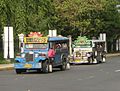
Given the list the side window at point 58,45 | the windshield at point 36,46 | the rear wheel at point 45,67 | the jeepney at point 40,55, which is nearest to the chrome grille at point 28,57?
the jeepney at point 40,55

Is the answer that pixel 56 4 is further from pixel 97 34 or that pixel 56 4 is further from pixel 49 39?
pixel 49 39

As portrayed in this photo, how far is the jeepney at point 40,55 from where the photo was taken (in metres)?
28.7

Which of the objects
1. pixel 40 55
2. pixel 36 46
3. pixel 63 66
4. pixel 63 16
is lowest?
pixel 63 66

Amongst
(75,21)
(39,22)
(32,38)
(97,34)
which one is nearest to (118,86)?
(32,38)

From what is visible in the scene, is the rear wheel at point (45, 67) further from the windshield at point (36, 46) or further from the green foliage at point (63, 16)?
the green foliage at point (63, 16)

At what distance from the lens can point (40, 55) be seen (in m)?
29.0

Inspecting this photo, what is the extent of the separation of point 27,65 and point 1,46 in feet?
52.5

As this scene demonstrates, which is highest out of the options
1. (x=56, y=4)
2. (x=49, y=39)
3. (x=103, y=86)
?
(x=56, y=4)

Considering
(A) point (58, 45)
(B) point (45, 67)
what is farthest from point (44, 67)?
(A) point (58, 45)

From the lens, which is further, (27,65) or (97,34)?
(97,34)

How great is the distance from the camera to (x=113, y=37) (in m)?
66.9

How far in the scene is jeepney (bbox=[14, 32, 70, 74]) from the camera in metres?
28.7

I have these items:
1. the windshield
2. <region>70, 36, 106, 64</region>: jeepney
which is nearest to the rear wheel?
the windshield

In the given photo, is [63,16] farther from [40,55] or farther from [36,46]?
[40,55]
